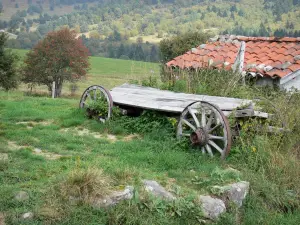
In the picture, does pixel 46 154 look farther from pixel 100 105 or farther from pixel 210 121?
pixel 210 121

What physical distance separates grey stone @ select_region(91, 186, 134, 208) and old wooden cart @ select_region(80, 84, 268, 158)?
8.05 feet

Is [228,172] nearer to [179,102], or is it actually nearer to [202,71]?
[179,102]

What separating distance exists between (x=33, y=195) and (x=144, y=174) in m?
1.69

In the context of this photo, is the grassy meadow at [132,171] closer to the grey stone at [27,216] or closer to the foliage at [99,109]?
the grey stone at [27,216]

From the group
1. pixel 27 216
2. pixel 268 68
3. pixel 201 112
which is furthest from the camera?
pixel 268 68

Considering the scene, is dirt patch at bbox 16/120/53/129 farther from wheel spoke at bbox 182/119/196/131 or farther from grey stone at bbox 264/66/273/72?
grey stone at bbox 264/66/273/72

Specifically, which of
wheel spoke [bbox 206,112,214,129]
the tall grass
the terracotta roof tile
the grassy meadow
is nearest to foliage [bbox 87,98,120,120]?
the grassy meadow

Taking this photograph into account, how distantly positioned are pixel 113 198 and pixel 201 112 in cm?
303

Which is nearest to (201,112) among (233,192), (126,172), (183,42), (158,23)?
(233,192)

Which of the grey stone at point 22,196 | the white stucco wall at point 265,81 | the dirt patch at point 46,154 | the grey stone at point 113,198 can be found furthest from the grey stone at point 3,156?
the white stucco wall at point 265,81

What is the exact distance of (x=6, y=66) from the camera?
953 inches

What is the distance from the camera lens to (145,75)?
1174cm

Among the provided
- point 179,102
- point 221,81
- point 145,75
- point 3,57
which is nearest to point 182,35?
point 3,57

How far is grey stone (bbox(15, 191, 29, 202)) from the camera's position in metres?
4.72
